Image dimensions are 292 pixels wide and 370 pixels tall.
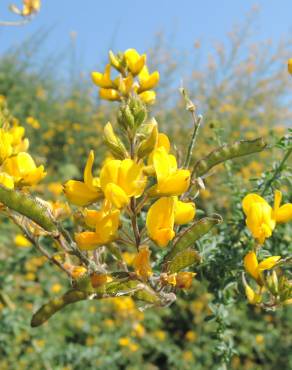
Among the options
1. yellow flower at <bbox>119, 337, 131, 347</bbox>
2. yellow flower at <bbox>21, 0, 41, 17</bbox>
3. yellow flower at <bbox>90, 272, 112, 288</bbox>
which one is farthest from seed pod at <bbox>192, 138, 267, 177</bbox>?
yellow flower at <bbox>119, 337, 131, 347</bbox>

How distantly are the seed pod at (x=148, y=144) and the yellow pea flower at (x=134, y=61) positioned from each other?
278 mm

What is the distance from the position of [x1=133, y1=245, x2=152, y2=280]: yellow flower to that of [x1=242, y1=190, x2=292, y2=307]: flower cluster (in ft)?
0.51

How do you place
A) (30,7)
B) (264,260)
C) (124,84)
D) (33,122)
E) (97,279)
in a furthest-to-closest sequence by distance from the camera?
1. (33,122)
2. (30,7)
3. (124,84)
4. (264,260)
5. (97,279)

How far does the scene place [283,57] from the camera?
656 centimetres

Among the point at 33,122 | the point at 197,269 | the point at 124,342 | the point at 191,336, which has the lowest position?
the point at 191,336

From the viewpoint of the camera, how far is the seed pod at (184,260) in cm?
55

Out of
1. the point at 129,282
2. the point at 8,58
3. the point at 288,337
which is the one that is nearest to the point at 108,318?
the point at 288,337

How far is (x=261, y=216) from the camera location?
0.65 meters

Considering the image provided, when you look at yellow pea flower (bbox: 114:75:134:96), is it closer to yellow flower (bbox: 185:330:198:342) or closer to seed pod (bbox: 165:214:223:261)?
seed pod (bbox: 165:214:223:261)

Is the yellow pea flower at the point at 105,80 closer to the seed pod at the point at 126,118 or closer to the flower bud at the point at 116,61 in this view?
the flower bud at the point at 116,61

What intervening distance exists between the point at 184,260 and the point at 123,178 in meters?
0.12

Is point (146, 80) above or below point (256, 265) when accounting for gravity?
above

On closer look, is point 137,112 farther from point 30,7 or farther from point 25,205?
point 30,7

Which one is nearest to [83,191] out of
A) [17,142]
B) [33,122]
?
[17,142]
